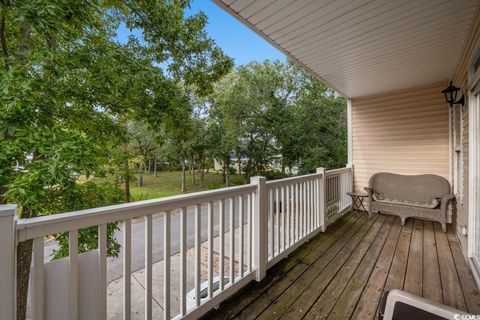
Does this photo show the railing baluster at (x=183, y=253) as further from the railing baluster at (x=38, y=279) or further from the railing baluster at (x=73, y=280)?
the railing baluster at (x=38, y=279)

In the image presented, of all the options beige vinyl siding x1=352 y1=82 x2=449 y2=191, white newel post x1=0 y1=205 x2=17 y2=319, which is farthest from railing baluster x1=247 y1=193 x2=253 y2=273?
beige vinyl siding x1=352 y1=82 x2=449 y2=191

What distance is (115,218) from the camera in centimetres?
129

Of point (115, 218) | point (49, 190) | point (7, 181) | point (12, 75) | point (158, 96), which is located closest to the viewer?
point (115, 218)

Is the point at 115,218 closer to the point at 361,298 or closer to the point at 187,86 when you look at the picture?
the point at 361,298

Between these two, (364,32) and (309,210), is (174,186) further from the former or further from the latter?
(364,32)

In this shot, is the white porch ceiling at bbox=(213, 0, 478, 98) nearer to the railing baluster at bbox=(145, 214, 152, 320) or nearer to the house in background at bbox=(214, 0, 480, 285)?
the house in background at bbox=(214, 0, 480, 285)

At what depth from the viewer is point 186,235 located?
5.60ft

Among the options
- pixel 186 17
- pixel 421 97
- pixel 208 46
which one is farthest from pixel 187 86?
pixel 421 97

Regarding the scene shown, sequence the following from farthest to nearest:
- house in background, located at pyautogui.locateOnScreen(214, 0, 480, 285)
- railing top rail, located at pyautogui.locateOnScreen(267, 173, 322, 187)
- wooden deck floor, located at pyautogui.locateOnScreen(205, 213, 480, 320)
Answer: railing top rail, located at pyautogui.locateOnScreen(267, 173, 322, 187)
house in background, located at pyautogui.locateOnScreen(214, 0, 480, 285)
wooden deck floor, located at pyautogui.locateOnScreen(205, 213, 480, 320)

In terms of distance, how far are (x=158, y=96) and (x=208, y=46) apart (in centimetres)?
157

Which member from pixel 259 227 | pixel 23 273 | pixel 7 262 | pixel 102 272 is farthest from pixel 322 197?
pixel 23 273

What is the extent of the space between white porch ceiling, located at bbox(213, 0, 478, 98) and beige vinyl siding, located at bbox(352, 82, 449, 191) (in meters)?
0.93

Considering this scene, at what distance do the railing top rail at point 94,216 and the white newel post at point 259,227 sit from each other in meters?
0.67

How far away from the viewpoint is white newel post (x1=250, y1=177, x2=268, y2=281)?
2361mm
